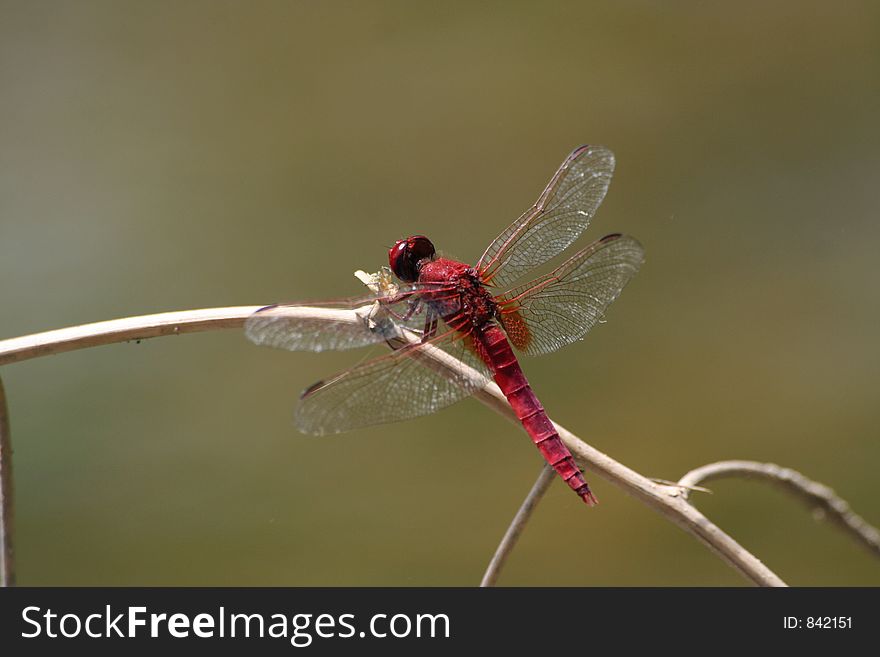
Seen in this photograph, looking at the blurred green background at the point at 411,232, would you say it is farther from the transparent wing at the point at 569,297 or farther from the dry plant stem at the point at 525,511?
the dry plant stem at the point at 525,511

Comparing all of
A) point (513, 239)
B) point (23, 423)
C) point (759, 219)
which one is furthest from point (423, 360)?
point (759, 219)

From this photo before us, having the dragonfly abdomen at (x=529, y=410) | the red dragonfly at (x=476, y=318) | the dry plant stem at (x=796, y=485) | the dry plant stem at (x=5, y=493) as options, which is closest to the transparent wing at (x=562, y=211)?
the red dragonfly at (x=476, y=318)

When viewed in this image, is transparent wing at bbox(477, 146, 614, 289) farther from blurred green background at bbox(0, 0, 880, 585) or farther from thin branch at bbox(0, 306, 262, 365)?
blurred green background at bbox(0, 0, 880, 585)

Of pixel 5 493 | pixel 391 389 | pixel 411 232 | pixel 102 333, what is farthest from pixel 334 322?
pixel 411 232

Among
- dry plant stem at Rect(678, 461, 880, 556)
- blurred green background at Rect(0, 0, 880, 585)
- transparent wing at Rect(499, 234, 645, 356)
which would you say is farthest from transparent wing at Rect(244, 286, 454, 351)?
blurred green background at Rect(0, 0, 880, 585)

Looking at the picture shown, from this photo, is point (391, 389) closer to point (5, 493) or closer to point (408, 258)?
point (408, 258)
